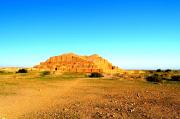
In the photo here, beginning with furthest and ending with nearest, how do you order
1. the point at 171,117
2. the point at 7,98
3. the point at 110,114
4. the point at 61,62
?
the point at 61,62
the point at 7,98
the point at 110,114
the point at 171,117

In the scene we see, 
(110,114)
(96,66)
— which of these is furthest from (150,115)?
(96,66)

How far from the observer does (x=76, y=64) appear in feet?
282

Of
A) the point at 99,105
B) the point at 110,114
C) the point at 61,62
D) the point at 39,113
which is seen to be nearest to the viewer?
the point at 110,114

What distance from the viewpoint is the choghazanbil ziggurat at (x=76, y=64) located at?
82781 mm

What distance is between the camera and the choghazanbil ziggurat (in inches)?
3259

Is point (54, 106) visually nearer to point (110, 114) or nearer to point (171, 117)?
point (110, 114)

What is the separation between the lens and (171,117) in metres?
12.6

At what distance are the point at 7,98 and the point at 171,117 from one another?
1171 cm

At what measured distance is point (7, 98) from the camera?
20031mm

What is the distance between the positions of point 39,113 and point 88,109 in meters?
2.49

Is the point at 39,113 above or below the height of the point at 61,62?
below

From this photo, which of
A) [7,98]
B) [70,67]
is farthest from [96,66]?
[7,98]

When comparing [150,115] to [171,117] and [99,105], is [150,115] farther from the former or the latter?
[99,105]

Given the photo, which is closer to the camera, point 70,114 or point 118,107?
point 70,114
